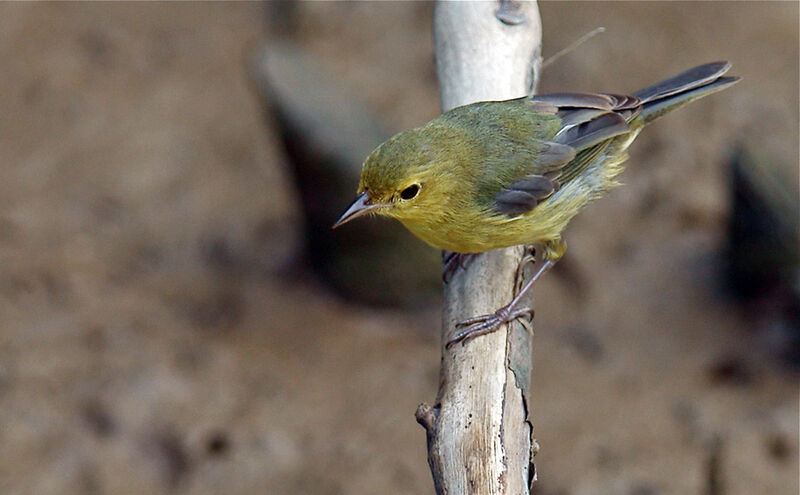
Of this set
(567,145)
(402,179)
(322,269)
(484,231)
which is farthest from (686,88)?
(322,269)

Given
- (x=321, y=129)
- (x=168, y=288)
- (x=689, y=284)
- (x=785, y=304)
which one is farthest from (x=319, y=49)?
(x=785, y=304)

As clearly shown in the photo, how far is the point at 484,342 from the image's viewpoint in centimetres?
328

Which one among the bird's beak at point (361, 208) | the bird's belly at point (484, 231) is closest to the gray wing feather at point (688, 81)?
the bird's belly at point (484, 231)

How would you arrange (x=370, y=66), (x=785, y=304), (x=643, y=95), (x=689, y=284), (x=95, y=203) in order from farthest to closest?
(x=370, y=66), (x=95, y=203), (x=689, y=284), (x=785, y=304), (x=643, y=95)

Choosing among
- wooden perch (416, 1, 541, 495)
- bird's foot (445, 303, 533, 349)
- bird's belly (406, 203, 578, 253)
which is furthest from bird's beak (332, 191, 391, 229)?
bird's foot (445, 303, 533, 349)

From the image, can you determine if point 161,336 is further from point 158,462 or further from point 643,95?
point 643,95

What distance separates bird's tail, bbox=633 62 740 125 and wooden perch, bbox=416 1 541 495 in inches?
21.1

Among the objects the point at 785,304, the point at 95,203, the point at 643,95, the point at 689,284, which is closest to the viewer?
the point at 643,95

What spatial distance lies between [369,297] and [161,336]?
1.44 meters

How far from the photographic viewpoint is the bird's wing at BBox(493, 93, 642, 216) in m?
3.76

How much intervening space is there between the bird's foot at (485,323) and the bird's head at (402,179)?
0.51 metres

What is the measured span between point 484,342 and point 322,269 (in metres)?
3.46

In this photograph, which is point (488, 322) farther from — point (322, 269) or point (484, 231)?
point (322, 269)

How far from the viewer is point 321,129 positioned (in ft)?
19.9
